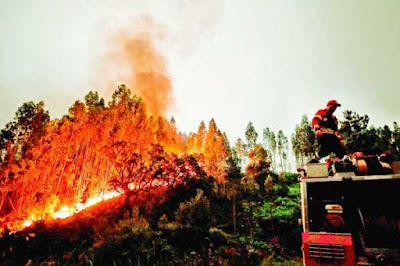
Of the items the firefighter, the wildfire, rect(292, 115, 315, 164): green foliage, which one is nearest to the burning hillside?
the wildfire

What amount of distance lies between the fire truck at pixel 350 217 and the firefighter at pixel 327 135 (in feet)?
5.21

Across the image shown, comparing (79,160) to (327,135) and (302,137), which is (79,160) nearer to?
(327,135)

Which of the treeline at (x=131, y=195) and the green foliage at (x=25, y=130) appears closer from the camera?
the treeline at (x=131, y=195)

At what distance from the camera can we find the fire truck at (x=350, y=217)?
11.9ft

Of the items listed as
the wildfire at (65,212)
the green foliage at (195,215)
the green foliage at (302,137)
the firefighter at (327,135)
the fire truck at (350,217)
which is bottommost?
the wildfire at (65,212)

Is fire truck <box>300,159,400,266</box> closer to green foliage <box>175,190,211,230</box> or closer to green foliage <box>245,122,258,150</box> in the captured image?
green foliage <box>175,190,211,230</box>

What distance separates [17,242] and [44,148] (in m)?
14.0

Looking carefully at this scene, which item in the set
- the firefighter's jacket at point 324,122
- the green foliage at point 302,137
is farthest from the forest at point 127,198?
the green foliage at point 302,137

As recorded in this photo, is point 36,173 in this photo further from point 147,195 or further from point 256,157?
point 256,157

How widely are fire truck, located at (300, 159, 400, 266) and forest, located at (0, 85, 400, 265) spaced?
689 centimetres

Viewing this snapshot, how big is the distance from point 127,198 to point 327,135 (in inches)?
850

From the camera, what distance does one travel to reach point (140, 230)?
13609 mm

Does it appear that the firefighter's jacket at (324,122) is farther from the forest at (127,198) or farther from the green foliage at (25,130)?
the green foliage at (25,130)

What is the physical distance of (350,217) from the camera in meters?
4.16
